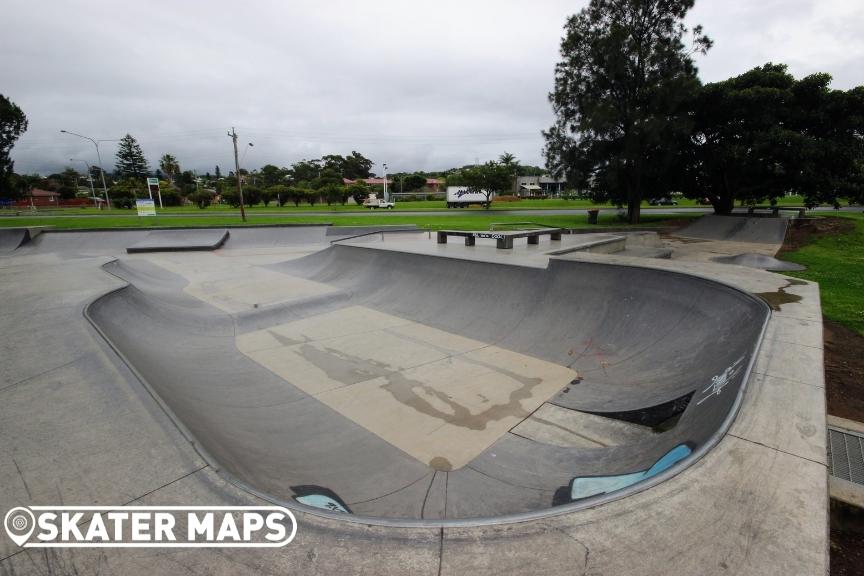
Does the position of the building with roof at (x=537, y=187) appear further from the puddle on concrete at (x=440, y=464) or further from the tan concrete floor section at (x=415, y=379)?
the puddle on concrete at (x=440, y=464)

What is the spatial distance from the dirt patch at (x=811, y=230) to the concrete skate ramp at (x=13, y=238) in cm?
3584

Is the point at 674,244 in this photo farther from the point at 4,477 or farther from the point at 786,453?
the point at 4,477

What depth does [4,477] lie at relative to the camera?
255 cm

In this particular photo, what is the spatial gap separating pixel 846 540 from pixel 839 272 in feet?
39.6

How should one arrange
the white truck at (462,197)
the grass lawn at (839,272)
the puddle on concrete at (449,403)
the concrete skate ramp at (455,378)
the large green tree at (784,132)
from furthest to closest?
the white truck at (462,197), the large green tree at (784,132), the grass lawn at (839,272), the puddle on concrete at (449,403), the concrete skate ramp at (455,378)

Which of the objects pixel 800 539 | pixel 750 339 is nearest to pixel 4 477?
pixel 800 539

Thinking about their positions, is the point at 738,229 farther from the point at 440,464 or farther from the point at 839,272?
the point at 440,464

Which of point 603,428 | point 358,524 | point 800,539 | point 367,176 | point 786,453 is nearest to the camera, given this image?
point 800,539

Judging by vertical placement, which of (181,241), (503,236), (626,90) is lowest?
(181,241)

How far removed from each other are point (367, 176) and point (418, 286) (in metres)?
122

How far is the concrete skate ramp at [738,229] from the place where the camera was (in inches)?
742

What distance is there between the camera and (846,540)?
2551 millimetres

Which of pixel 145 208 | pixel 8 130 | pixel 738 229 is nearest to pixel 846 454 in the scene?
pixel 738 229

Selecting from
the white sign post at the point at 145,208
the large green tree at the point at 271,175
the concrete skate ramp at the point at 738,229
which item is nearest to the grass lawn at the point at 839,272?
the concrete skate ramp at the point at 738,229
